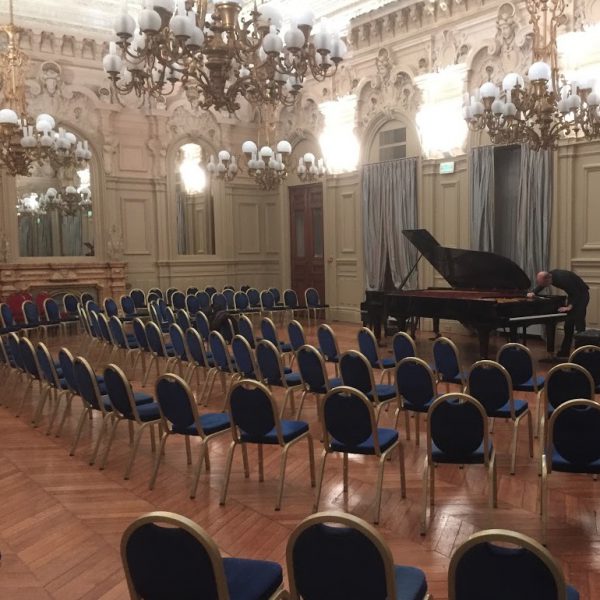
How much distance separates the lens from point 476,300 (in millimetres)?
7312

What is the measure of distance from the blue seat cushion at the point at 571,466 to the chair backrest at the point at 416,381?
1115 millimetres

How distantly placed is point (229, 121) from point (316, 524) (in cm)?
1323

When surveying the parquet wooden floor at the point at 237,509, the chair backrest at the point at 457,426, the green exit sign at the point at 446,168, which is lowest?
the parquet wooden floor at the point at 237,509

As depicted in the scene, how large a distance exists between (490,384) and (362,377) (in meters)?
0.97

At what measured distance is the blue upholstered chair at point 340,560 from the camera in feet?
5.89

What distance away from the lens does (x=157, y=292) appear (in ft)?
40.4

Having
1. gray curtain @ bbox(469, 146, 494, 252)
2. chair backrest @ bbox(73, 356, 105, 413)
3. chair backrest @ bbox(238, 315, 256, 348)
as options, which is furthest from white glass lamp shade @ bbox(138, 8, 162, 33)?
gray curtain @ bbox(469, 146, 494, 252)

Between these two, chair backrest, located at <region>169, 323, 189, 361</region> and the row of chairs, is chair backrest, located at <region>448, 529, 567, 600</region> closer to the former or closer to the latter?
the row of chairs

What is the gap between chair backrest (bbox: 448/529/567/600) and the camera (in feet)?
5.35

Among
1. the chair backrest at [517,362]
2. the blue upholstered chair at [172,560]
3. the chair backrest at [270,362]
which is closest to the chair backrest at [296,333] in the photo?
the chair backrest at [270,362]

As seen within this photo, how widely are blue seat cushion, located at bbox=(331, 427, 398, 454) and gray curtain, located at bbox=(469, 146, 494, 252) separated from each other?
6.95m

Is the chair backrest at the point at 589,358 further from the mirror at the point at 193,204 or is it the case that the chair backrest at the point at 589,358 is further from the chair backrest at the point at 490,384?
the mirror at the point at 193,204

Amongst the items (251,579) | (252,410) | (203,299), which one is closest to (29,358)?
(252,410)

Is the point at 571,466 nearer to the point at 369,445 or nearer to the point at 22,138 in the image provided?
the point at 369,445
